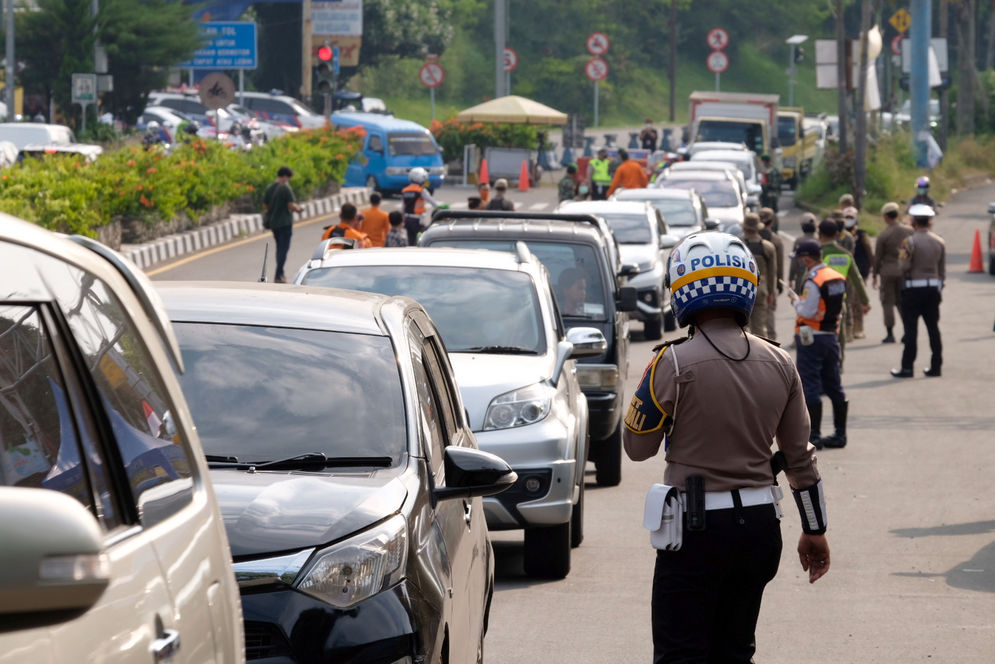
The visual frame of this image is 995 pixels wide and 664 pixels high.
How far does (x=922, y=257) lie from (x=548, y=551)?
10.3 m

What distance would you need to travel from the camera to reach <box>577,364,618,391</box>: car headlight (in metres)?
11.9

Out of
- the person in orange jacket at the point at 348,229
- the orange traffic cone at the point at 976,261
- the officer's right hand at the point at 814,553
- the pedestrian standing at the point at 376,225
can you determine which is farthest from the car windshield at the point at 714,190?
the officer's right hand at the point at 814,553

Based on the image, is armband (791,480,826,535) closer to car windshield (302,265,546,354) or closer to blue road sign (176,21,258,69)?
car windshield (302,265,546,354)

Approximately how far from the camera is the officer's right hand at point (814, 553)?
524 centimetres

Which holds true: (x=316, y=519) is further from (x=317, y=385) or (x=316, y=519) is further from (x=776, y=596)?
(x=776, y=596)

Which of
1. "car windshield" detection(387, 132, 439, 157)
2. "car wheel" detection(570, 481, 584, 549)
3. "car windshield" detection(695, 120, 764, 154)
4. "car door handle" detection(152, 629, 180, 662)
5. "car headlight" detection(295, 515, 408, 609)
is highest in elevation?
"car windshield" detection(695, 120, 764, 154)

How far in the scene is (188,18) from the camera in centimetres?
5131

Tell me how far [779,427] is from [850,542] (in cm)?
511

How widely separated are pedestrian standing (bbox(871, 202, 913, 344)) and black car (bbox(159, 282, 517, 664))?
14.2 m

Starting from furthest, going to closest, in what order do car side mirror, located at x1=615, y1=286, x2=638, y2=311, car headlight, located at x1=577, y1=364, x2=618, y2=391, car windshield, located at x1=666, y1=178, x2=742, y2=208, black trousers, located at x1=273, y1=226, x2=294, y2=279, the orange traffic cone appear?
1. the orange traffic cone
2. car windshield, located at x1=666, y1=178, x2=742, y2=208
3. black trousers, located at x1=273, y1=226, x2=294, y2=279
4. car side mirror, located at x1=615, y1=286, x2=638, y2=311
5. car headlight, located at x1=577, y1=364, x2=618, y2=391

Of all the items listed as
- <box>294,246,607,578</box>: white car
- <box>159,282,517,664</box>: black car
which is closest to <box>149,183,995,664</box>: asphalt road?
<box>294,246,607,578</box>: white car

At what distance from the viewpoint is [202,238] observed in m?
28.8

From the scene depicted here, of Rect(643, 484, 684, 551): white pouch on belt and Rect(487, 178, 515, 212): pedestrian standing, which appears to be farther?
Rect(487, 178, 515, 212): pedestrian standing

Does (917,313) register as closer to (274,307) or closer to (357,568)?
A: (274,307)
